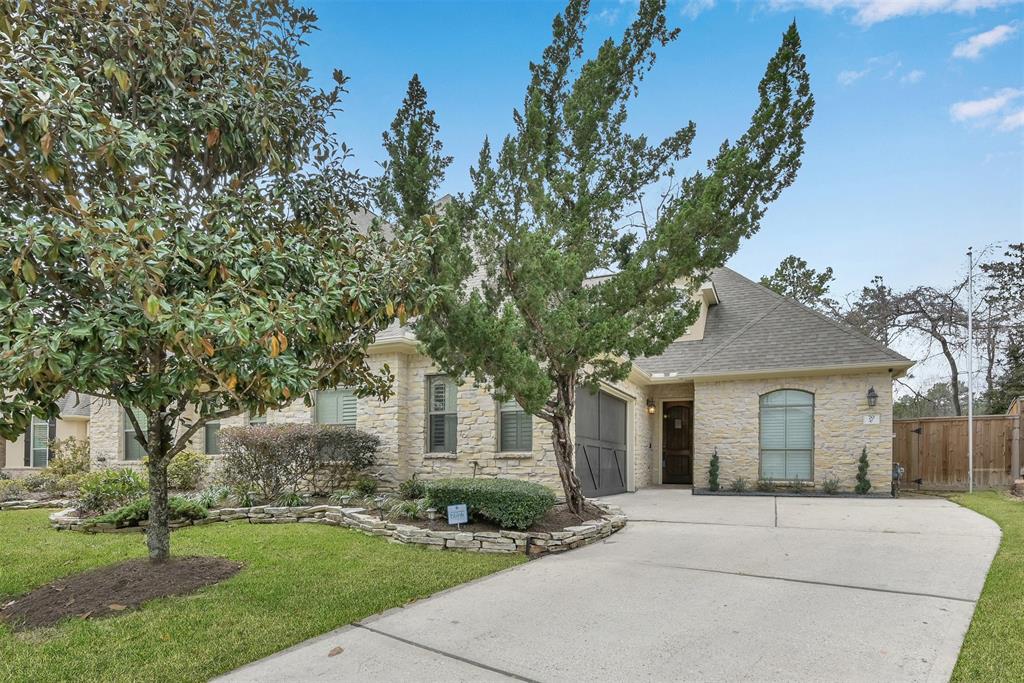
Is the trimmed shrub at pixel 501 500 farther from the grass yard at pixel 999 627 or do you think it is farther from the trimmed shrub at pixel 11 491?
the trimmed shrub at pixel 11 491

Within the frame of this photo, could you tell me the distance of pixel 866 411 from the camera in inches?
466

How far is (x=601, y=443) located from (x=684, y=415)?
13.7ft

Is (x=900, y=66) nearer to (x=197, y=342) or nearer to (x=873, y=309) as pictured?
(x=197, y=342)

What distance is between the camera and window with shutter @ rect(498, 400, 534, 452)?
33.3ft

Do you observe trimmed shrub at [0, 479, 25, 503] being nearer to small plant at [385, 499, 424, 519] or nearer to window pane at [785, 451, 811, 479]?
small plant at [385, 499, 424, 519]

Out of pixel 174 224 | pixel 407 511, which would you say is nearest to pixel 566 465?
pixel 407 511

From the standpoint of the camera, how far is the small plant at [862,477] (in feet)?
37.9

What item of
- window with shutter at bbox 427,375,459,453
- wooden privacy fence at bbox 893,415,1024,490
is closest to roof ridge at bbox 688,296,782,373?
wooden privacy fence at bbox 893,415,1024,490

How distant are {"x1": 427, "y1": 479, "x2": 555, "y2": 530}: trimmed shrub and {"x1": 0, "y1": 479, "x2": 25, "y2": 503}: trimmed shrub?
9.09m

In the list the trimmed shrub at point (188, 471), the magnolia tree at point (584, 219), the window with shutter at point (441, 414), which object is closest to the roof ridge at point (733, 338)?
the window with shutter at point (441, 414)

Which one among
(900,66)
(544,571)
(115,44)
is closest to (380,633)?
(544,571)

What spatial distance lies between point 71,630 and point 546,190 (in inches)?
229

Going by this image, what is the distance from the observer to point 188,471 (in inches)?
450

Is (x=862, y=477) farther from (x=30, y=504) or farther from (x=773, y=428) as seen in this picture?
(x=30, y=504)
